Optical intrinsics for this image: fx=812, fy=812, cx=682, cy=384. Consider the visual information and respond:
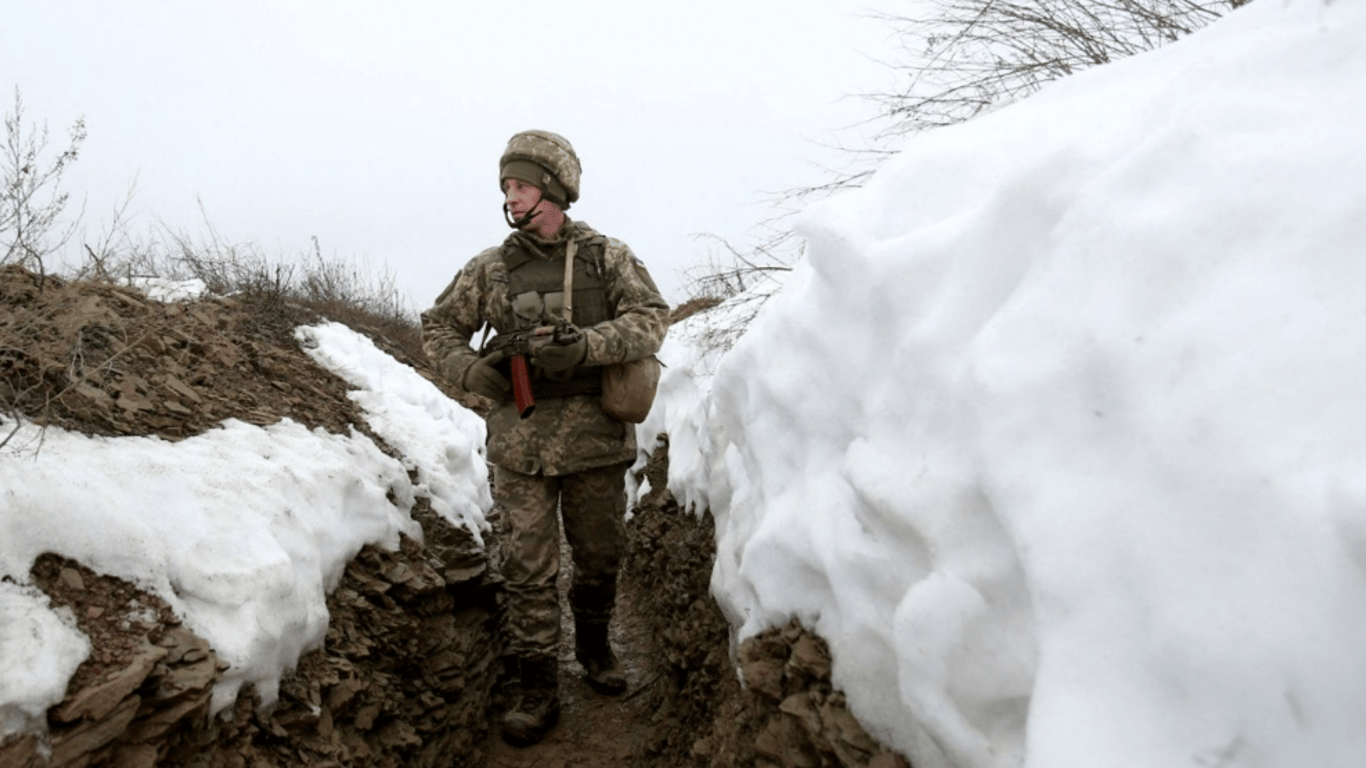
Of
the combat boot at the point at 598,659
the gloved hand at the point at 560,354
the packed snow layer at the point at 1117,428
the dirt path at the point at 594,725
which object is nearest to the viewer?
the packed snow layer at the point at 1117,428

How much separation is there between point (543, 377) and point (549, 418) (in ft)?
0.62

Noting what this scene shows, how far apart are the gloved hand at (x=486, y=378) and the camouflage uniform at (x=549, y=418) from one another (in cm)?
5

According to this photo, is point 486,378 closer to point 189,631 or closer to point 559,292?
point 559,292

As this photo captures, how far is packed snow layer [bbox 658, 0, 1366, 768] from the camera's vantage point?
3.68 ft

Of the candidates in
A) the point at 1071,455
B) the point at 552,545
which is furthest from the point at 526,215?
the point at 1071,455

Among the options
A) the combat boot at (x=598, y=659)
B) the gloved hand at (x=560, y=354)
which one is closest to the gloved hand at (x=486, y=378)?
the gloved hand at (x=560, y=354)

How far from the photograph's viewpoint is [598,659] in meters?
4.08

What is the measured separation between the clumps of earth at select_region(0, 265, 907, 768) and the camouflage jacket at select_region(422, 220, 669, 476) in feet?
2.27

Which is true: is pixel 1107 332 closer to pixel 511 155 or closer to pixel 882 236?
pixel 882 236

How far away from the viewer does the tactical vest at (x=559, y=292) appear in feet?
12.1

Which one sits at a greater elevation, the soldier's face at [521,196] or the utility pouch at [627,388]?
the soldier's face at [521,196]

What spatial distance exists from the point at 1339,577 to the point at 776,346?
5.81 ft

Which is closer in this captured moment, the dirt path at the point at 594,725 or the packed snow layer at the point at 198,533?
the packed snow layer at the point at 198,533

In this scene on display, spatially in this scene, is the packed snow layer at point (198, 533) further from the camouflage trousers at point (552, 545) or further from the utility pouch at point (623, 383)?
the utility pouch at point (623, 383)
